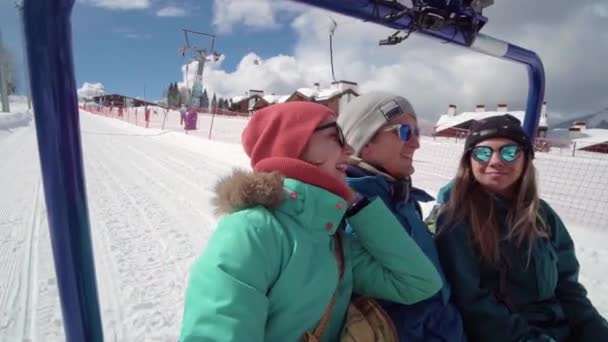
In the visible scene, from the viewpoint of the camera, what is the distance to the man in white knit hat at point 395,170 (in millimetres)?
1467

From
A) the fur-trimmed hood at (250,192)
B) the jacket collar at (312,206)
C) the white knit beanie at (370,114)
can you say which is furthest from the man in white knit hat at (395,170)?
the fur-trimmed hood at (250,192)

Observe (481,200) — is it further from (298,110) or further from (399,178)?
(298,110)

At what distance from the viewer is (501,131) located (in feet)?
6.01

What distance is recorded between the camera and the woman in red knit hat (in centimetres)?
94

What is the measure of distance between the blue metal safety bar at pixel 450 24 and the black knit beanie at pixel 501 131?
30.2 inches

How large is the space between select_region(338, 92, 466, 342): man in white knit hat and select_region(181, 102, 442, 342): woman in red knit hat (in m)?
0.20

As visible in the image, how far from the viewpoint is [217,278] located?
932 mm

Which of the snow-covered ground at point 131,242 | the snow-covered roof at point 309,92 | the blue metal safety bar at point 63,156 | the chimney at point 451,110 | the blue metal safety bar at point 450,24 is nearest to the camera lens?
the blue metal safety bar at point 63,156

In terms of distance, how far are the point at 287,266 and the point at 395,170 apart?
0.82m

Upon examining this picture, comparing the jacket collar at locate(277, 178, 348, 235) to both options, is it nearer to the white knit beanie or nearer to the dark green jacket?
the white knit beanie

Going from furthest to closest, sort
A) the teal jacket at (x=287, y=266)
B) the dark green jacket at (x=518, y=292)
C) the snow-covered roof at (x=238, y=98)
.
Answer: the snow-covered roof at (x=238, y=98)
the dark green jacket at (x=518, y=292)
the teal jacket at (x=287, y=266)

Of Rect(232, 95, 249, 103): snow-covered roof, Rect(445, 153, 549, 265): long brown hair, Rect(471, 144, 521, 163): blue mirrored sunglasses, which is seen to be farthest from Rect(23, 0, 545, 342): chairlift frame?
Rect(232, 95, 249, 103): snow-covered roof

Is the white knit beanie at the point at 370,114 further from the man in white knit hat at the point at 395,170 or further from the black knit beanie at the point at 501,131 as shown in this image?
the black knit beanie at the point at 501,131

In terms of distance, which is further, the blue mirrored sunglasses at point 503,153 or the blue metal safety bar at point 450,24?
the blue metal safety bar at point 450,24
